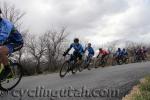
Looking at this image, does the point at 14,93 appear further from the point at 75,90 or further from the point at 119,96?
the point at 119,96

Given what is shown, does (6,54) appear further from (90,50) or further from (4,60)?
(90,50)

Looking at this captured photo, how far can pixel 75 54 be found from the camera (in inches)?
707

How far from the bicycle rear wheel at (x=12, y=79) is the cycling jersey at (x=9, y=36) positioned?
2.06 ft

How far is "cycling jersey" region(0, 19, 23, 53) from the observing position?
340 inches

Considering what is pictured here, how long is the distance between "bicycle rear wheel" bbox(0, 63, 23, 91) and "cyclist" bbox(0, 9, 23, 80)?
0.15 metres

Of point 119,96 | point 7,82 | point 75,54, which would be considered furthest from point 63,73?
point 119,96

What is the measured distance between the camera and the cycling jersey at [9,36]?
864 centimetres

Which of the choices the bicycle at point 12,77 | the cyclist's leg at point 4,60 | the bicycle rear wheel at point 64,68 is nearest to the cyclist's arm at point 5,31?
the cyclist's leg at point 4,60

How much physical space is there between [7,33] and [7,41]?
495mm

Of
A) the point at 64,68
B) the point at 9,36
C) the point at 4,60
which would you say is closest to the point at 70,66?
the point at 64,68

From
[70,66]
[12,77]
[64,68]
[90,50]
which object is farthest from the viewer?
[90,50]

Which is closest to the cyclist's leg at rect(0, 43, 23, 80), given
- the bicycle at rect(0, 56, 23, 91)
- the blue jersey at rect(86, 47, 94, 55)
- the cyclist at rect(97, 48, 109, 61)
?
Result: the bicycle at rect(0, 56, 23, 91)

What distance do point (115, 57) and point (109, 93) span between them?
1312 inches

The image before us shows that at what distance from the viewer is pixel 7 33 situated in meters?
8.75
